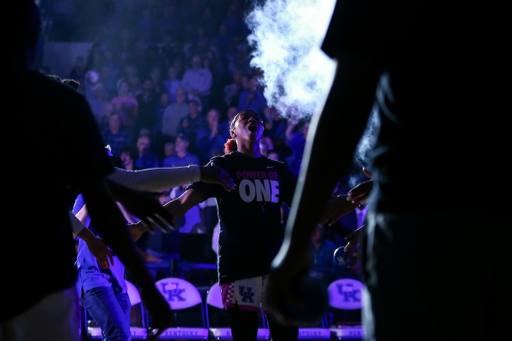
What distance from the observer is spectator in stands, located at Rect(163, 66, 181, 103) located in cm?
1124

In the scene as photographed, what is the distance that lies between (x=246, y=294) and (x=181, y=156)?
6.01 meters

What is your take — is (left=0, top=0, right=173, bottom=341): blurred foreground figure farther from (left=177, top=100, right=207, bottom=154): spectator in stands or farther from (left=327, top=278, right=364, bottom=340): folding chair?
(left=177, top=100, right=207, bottom=154): spectator in stands

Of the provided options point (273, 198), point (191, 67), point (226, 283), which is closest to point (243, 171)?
point (273, 198)

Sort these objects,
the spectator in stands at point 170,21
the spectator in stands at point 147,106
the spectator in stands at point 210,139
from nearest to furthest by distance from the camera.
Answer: the spectator in stands at point 210,139 → the spectator in stands at point 147,106 → the spectator in stands at point 170,21

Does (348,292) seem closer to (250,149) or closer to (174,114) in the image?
(250,149)

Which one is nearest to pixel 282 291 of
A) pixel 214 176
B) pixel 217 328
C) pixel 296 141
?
pixel 214 176

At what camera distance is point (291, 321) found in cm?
134

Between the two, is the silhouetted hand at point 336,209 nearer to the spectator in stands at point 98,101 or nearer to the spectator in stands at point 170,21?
the spectator in stands at point 98,101

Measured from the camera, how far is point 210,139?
31.3 feet

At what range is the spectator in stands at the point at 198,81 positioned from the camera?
1105 cm

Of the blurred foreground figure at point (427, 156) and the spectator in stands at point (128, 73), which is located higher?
the spectator in stands at point (128, 73)

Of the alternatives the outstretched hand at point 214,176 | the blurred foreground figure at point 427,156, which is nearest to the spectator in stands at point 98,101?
the outstretched hand at point 214,176

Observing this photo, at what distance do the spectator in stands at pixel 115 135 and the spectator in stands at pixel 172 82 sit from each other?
4.91ft

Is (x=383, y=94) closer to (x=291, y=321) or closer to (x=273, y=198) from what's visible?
(x=291, y=321)
